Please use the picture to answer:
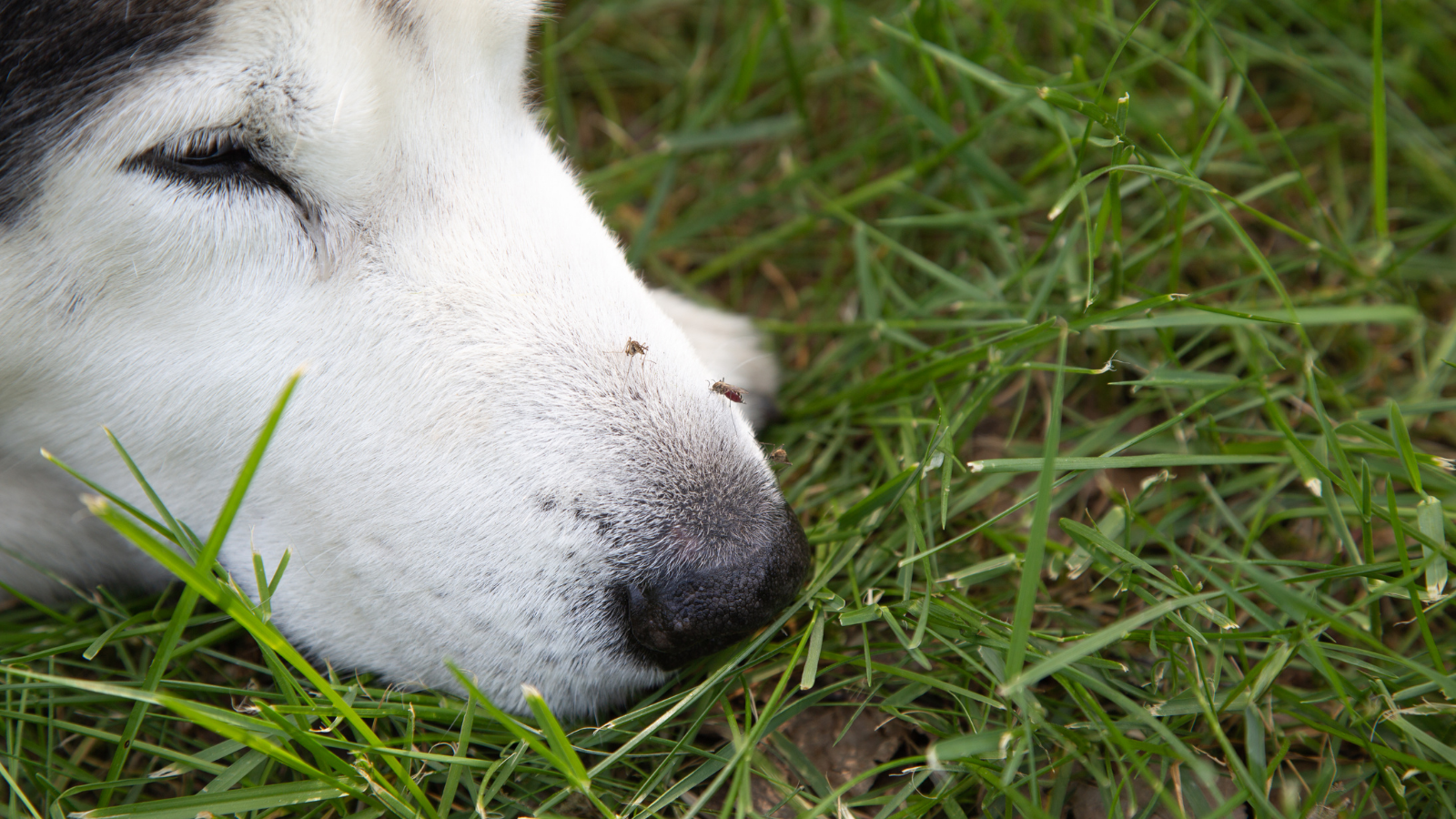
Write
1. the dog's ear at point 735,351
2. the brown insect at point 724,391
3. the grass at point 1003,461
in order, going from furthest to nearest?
the dog's ear at point 735,351, the brown insect at point 724,391, the grass at point 1003,461

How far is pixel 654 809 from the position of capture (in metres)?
1.86

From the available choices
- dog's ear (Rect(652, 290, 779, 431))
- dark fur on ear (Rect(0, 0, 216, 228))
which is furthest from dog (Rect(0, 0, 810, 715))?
dog's ear (Rect(652, 290, 779, 431))

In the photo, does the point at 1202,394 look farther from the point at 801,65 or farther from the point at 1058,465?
the point at 801,65

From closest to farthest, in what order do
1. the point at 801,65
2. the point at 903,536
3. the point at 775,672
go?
1. the point at 775,672
2. the point at 903,536
3. the point at 801,65

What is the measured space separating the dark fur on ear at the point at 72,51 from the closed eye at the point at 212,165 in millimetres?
131

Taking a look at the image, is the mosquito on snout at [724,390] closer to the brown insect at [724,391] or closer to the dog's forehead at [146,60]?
the brown insect at [724,391]

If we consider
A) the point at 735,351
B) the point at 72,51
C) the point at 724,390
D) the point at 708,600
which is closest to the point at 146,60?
the point at 72,51

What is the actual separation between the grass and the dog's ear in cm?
9

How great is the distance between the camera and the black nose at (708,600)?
1.82 metres

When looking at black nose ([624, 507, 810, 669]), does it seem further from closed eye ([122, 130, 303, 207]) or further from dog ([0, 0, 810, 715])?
closed eye ([122, 130, 303, 207])

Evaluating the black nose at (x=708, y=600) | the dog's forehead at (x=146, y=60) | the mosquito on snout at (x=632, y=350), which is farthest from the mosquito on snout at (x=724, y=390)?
the dog's forehead at (x=146, y=60)

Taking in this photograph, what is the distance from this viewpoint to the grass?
6.19 ft

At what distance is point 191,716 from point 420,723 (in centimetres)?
49

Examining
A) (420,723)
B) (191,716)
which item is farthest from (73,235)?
(420,723)
